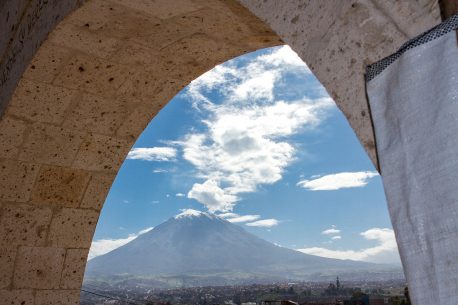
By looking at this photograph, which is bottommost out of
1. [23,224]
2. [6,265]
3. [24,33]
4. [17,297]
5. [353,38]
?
[17,297]

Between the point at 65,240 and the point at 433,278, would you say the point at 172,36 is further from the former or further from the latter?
the point at 433,278

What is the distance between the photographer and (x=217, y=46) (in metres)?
2.40

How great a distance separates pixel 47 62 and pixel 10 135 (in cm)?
58

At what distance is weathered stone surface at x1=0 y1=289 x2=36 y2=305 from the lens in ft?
9.23

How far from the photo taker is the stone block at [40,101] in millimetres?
2500

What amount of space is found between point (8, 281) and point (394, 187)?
2.79 m

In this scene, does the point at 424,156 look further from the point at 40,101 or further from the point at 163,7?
the point at 40,101

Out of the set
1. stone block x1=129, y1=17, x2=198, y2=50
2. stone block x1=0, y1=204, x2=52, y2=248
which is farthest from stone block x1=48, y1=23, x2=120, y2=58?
stone block x1=0, y1=204, x2=52, y2=248

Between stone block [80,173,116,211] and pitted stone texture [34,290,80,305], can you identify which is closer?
pitted stone texture [34,290,80,305]

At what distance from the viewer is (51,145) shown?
2.79 m

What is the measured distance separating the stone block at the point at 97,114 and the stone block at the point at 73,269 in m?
0.93

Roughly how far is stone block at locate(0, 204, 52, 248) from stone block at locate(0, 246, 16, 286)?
4cm

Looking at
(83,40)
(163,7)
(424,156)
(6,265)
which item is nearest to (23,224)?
(6,265)

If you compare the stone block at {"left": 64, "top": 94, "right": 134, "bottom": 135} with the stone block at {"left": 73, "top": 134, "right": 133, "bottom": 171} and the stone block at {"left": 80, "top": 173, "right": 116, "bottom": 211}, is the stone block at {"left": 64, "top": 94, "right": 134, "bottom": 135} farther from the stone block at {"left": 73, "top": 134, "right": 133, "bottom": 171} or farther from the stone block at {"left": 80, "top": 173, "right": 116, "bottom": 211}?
the stone block at {"left": 80, "top": 173, "right": 116, "bottom": 211}
